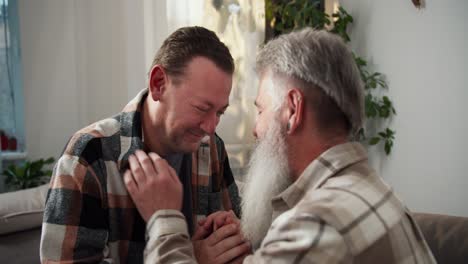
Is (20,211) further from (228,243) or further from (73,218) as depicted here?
(228,243)

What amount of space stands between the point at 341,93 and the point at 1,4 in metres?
2.68

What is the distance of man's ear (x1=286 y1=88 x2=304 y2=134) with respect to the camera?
3.15 feet

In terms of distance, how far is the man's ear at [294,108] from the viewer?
0.96m

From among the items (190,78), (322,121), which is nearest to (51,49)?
(190,78)

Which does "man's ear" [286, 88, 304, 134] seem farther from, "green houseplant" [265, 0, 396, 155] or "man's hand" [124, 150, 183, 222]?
"green houseplant" [265, 0, 396, 155]

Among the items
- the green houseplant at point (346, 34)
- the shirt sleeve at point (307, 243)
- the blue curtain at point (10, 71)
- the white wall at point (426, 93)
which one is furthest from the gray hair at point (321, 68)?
the blue curtain at point (10, 71)

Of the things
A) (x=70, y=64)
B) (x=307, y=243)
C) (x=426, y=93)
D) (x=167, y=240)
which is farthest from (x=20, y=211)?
(x=426, y=93)

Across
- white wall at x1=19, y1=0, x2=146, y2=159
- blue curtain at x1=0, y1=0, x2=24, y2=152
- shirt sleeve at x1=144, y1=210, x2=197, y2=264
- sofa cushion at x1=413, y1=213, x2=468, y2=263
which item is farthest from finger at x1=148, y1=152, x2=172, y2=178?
blue curtain at x1=0, y1=0, x2=24, y2=152

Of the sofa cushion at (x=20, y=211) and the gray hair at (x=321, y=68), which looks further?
the sofa cushion at (x=20, y=211)

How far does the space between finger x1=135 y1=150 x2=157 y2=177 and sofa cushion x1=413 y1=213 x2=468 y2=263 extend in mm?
992

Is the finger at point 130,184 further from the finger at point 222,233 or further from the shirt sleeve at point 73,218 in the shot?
the finger at point 222,233

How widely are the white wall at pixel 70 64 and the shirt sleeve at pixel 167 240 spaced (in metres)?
1.89

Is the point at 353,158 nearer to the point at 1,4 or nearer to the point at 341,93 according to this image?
the point at 341,93

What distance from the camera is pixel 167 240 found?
0.94m
